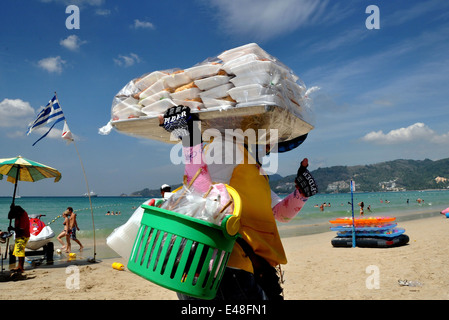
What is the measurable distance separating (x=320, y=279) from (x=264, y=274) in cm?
670

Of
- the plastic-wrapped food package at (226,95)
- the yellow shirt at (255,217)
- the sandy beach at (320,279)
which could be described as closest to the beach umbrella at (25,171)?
the sandy beach at (320,279)

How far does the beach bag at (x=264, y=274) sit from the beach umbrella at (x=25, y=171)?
873 centimetres

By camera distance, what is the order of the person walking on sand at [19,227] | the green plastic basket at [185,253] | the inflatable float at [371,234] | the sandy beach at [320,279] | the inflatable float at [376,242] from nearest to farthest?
the green plastic basket at [185,253]
the sandy beach at [320,279]
the person walking on sand at [19,227]
the inflatable float at [376,242]
the inflatable float at [371,234]

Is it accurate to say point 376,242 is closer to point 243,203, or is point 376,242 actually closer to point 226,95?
point 243,203

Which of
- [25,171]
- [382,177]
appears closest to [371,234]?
[25,171]

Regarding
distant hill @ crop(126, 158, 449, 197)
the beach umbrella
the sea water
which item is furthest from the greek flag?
distant hill @ crop(126, 158, 449, 197)

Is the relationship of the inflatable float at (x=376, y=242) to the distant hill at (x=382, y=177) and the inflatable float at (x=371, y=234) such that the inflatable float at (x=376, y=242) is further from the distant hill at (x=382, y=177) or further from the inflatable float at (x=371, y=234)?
the distant hill at (x=382, y=177)

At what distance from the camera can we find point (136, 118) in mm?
2188

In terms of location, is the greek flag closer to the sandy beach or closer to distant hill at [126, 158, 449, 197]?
the sandy beach

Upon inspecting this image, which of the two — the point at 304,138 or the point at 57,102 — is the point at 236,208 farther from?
the point at 57,102

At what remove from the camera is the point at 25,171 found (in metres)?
9.89

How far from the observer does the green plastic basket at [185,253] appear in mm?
1568
